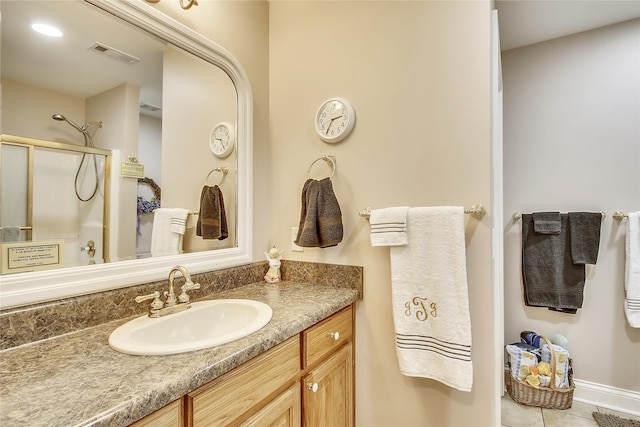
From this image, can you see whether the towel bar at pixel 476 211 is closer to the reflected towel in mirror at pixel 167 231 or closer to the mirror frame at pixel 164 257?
the mirror frame at pixel 164 257

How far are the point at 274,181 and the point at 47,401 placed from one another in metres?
1.34

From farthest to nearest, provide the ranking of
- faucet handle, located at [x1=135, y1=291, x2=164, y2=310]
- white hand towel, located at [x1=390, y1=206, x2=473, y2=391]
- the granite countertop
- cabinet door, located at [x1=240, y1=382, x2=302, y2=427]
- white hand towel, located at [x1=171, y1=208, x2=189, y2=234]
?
1. white hand towel, located at [x1=171, y1=208, x2=189, y2=234]
2. white hand towel, located at [x1=390, y1=206, x2=473, y2=391]
3. faucet handle, located at [x1=135, y1=291, x2=164, y2=310]
4. cabinet door, located at [x1=240, y1=382, x2=302, y2=427]
5. the granite countertop

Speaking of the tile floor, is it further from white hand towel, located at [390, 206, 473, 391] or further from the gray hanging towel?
the gray hanging towel

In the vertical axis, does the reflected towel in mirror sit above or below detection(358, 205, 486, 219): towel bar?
below

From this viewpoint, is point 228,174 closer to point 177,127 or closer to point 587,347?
point 177,127

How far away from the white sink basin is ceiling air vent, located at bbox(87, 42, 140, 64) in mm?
992

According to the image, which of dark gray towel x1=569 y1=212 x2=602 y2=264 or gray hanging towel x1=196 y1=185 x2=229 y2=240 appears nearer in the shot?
gray hanging towel x1=196 y1=185 x2=229 y2=240

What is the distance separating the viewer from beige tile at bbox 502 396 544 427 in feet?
5.98

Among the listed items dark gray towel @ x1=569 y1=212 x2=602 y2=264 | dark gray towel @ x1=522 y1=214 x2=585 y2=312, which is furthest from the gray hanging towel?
dark gray towel @ x1=569 y1=212 x2=602 y2=264

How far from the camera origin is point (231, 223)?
1.59 metres

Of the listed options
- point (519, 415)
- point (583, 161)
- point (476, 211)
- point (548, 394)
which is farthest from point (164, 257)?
point (583, 161)

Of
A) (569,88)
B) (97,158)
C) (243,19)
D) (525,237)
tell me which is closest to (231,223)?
(97,158)

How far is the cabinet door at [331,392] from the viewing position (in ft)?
3.72

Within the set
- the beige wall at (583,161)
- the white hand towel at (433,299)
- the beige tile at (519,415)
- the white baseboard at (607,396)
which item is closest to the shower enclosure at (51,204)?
the white hand towel at (433,299)
